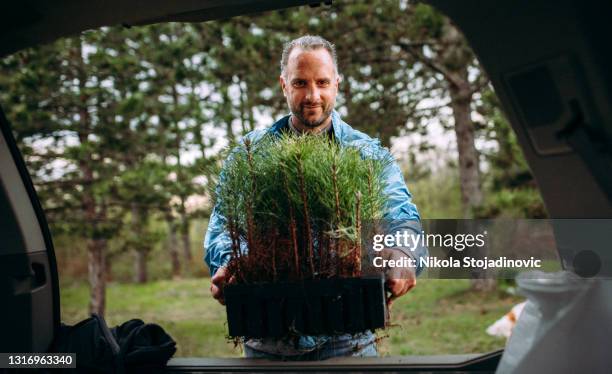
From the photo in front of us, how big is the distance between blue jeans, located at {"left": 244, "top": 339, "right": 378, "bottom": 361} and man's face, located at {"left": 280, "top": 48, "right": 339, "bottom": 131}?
1.86 ft

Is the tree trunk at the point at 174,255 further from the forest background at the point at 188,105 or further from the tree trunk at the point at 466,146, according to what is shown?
the tree trunk at the point at 466,146

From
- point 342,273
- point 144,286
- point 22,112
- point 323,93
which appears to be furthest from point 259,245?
point 144,286

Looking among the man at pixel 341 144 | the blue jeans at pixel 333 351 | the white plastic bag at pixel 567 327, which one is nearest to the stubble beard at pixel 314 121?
the man at pixel 341 144

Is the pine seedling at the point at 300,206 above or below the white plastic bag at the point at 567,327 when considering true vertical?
above

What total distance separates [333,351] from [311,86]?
69 cm

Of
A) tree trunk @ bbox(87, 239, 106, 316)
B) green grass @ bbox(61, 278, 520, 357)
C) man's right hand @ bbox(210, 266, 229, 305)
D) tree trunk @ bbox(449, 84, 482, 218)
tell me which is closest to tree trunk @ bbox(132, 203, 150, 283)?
tree trunk @ bbox(87, 239, 106, 316)

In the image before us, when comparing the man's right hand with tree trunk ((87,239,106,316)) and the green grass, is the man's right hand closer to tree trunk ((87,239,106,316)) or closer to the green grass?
the green grass

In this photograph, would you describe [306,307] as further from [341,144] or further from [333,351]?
[341,144]

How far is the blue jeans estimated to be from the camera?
5.52 feet

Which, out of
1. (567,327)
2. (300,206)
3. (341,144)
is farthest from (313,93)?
(567,327)

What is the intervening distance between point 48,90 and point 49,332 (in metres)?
5.21

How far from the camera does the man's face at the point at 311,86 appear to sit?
1799 millimetres

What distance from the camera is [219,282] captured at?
1.63m

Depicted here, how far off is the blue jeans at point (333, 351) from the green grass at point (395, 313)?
5.15 meters
